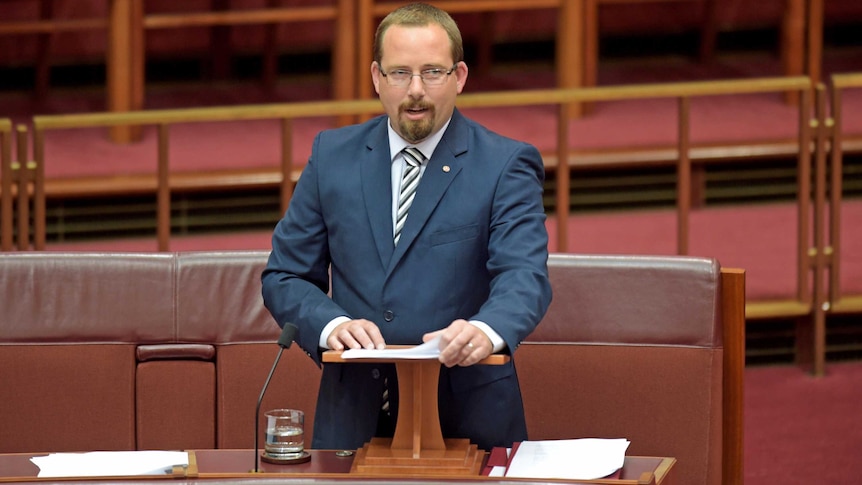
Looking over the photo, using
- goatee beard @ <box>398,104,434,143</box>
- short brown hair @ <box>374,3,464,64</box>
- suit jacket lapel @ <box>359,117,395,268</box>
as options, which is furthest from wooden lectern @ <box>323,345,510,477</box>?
short brown hair @ <box>374,3,464,64</box>

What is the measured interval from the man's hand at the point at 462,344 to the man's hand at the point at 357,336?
10cm

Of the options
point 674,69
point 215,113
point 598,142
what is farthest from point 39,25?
point 674,69

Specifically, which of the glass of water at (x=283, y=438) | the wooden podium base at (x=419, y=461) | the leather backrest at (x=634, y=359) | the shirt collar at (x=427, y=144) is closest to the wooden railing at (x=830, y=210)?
the leather backrest at (x=634, y=359)

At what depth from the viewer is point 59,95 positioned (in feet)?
21.6

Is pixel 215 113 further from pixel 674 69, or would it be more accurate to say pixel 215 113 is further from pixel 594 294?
pixel 674 69

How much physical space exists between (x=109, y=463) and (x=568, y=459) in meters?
0.75

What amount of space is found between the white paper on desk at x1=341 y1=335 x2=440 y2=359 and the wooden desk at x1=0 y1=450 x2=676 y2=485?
0.19m

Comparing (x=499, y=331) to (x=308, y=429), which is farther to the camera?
(x=308, y=429)

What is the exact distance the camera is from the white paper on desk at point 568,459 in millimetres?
2254

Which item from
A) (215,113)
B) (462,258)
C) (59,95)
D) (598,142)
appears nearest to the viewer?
(462,258)

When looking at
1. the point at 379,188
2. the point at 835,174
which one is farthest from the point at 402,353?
the point at 835,174

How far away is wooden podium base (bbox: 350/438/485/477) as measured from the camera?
2248 mm

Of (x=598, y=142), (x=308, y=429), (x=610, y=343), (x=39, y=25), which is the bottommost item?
(x=308, y=429)

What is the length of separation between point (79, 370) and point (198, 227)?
219cm
